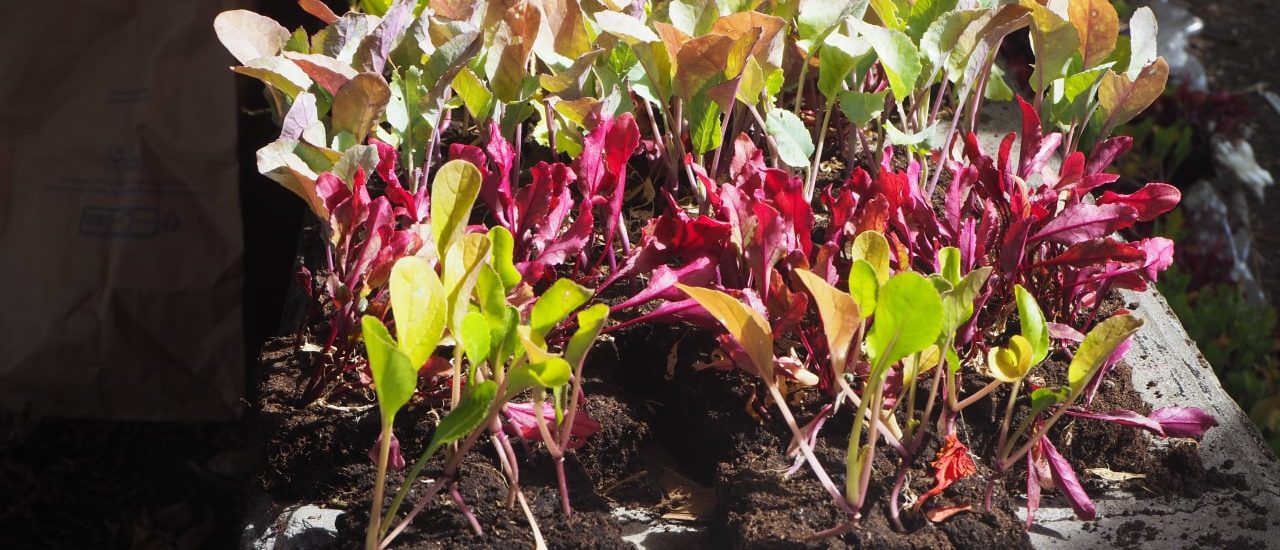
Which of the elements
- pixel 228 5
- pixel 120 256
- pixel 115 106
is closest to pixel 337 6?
pixel 228 5

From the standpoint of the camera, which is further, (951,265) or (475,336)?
(951,265)

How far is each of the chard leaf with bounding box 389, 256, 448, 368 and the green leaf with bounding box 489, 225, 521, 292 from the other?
0.11m

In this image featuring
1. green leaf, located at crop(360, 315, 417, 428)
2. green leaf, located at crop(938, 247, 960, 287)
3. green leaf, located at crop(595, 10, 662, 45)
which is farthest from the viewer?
green leaf, located at crop(595, 10, 662, 45)

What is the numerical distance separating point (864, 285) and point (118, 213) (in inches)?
52.8

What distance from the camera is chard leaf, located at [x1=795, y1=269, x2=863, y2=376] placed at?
843 millimetres

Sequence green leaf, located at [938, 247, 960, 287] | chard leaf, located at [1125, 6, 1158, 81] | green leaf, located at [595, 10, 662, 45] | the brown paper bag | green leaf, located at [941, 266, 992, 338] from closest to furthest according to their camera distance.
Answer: green leaf, located at [941, 266, 992, 338]
green leaf, located at [938, 247, 960, 287]
green leaf, located at [595, 10, 662, 45]
chard leaf, located at [1125, 6, 1158, 81]
the brown paper bag

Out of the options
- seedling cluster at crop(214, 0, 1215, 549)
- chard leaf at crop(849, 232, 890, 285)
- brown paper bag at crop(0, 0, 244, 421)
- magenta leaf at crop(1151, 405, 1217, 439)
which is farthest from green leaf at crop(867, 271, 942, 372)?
brown paper bag at crop(0, 0, 244, 421)

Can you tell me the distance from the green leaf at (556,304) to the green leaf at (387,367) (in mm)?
105

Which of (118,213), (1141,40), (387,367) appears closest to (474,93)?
(387,367)

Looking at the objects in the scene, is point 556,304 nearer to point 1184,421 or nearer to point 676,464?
point 676,464

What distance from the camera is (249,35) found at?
115 cm

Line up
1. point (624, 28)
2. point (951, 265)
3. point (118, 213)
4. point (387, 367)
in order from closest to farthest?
point (387, 367) → point (951, 265) → point (624, 28) → point (118, 213)

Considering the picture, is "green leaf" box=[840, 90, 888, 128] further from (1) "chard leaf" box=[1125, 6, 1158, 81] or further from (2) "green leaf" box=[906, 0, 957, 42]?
(1) "chard leaf" box=[1125, 6, 1158, 81]

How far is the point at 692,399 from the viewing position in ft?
3.47
